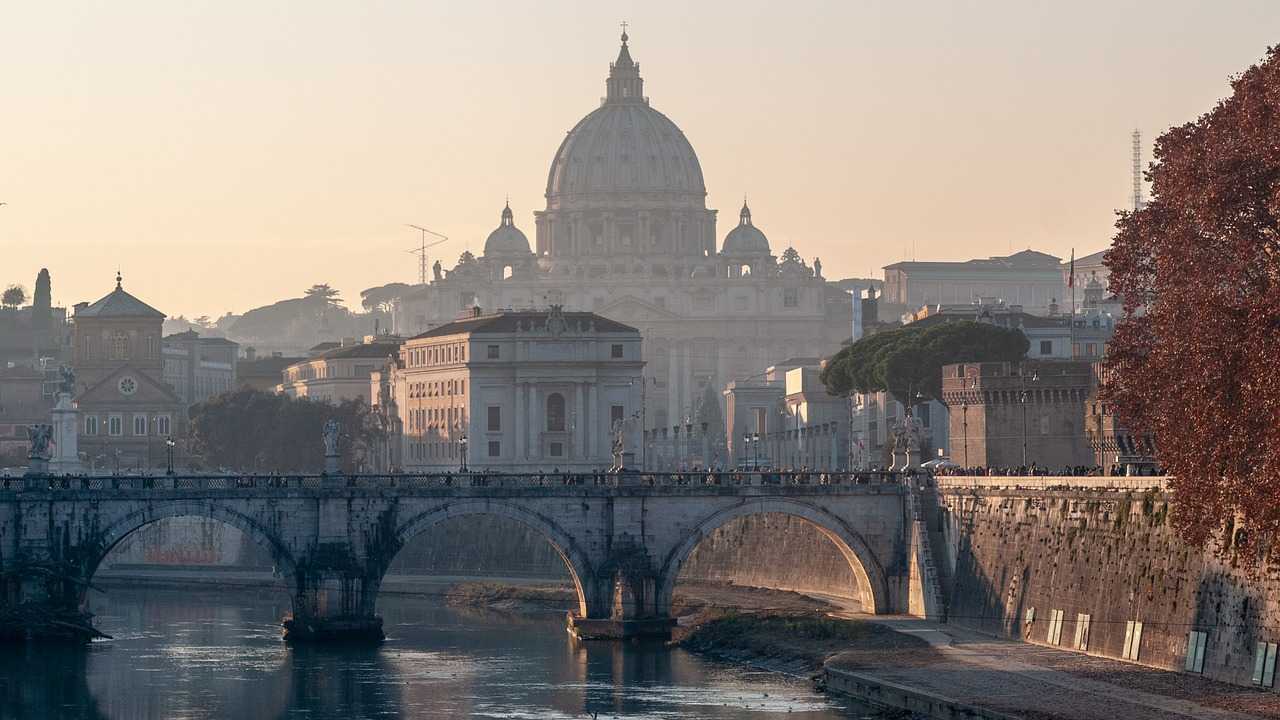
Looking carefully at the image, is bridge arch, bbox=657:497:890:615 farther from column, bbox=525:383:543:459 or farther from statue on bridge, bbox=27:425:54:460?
column, bbox=525:383:543:459

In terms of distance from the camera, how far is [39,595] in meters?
96.9

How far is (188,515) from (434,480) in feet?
32.0

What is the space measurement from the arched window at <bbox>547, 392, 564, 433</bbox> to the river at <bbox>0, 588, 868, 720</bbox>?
67.9 meters

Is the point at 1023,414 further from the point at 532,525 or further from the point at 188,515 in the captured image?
the point at 188,515

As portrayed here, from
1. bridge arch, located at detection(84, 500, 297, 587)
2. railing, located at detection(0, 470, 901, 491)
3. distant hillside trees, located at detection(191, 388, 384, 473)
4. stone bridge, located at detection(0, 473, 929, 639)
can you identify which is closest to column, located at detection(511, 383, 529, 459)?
distant hillside trees, located at detection(191, 388, 384, 473)

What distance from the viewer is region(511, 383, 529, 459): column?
177 metres

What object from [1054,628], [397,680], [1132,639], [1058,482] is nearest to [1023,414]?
[1058,482]

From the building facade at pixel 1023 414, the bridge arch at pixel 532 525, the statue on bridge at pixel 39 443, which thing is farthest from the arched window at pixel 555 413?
the bridge arch at pixel 532 525

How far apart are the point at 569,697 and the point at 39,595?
2205cm

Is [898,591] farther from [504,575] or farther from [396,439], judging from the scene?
[396,439]

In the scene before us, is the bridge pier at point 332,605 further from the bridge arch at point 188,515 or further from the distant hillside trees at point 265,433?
the distant hillside trees at point 265,433

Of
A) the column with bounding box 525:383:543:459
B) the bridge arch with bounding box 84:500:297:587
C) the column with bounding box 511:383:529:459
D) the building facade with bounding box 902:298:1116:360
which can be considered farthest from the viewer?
the column with bounding box 511:383:529:459

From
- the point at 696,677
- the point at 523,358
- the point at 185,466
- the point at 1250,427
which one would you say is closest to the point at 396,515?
the point at 696,677

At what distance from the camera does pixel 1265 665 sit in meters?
70.6
